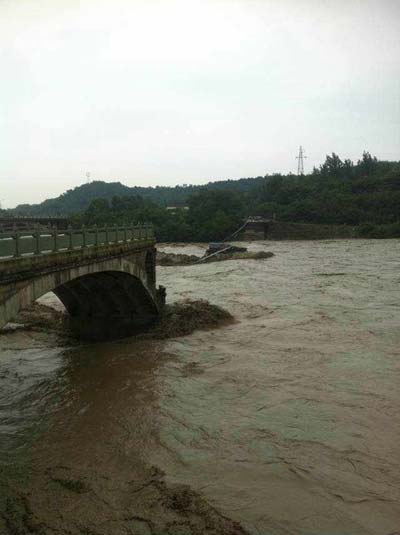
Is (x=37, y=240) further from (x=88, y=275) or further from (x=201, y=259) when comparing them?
(x=201, y=259)

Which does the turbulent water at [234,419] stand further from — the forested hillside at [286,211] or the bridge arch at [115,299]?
the forested hillside at [286,211]

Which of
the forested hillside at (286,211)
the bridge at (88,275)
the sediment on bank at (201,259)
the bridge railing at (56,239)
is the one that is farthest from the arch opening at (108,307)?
the forested hillside at (286,211)

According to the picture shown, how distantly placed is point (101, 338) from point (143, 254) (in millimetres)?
4774

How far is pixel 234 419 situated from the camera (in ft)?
44.4

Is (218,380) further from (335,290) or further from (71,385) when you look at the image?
(335,290)

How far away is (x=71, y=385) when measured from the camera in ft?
55.5

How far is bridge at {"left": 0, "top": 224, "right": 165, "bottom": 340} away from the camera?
12617 millimetres

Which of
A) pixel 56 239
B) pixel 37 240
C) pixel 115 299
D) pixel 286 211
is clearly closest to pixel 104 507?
pixel 37 240

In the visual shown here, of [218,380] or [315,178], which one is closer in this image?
[218,380]

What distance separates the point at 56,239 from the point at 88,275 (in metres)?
5.63

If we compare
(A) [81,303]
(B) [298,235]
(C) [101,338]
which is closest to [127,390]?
(C) [101,338]

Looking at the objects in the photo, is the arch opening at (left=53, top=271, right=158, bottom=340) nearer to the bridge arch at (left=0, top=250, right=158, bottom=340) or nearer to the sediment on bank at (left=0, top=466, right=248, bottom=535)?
the bridge arch at (left=0, top=250, right=158, bottom=340)

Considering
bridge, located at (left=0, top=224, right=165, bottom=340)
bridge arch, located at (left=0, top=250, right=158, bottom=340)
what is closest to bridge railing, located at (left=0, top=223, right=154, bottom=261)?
bridge, located at (left=0, top=224, right=165, bottom=340)

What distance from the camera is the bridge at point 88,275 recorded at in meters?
12.6
